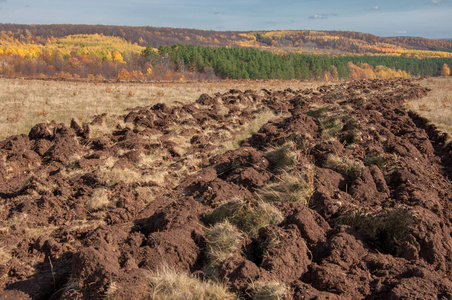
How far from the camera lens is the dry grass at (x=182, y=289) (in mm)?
3283

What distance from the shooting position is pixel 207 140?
1135 centimetres

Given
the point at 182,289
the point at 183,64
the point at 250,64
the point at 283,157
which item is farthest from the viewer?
the point at 250,64

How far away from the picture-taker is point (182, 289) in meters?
3.37

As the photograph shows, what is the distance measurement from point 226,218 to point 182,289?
5.89 feet

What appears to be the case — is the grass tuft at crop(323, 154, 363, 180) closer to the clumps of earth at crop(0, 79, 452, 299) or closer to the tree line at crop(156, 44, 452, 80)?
the clumps of earth at crop(0, 79, 452, 299)

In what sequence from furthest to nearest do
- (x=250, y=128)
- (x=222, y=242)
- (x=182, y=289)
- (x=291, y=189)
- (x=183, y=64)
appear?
1. (x=183, y=64)
2. (x=250, y=128)
3. (x=291, y=189)
4. (x=222, y=242)
5. (x=182, y=289)

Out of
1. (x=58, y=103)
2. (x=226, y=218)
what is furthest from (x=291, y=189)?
(x=58, y=103)

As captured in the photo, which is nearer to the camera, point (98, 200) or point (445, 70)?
point (98, 200)

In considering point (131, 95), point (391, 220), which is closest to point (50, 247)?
point (391, 220)

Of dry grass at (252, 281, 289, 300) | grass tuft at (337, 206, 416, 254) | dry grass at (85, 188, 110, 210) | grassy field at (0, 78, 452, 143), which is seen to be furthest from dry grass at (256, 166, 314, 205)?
grassy field at (0, 78, 452, 143)

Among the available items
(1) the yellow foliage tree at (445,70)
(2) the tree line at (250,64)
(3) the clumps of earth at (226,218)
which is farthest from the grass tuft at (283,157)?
(1) the yellow foliage tree at (445,70)

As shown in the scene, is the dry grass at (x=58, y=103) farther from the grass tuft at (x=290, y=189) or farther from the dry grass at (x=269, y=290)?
the dry grass at (x=269, y=290)

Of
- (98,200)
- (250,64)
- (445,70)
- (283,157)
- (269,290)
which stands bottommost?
(98,200)

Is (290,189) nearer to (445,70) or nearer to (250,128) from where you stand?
(250,128)
